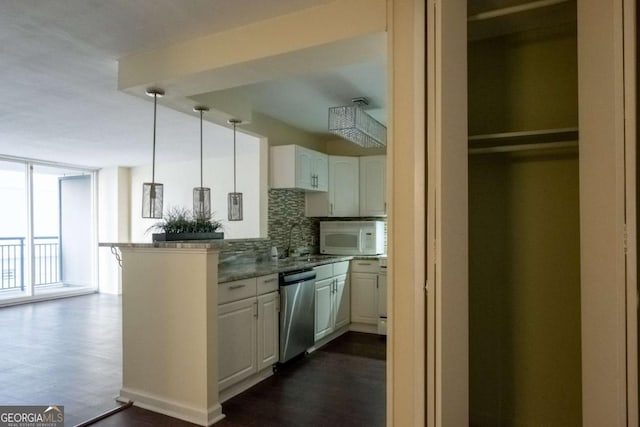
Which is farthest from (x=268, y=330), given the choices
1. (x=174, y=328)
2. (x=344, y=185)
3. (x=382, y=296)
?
(x=344, y=185)

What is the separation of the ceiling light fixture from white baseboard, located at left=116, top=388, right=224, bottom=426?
2520 mm

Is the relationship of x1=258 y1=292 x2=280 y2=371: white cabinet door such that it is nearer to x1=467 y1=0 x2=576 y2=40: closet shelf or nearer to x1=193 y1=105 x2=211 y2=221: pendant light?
x1=193 y1=105 x2=211 y2=221: pendant light

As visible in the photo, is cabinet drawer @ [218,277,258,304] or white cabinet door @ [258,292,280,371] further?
white cabinet door @ [258,292,280,371]

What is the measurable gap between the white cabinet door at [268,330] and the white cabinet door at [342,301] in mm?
1188

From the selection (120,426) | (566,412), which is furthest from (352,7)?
(120,426)

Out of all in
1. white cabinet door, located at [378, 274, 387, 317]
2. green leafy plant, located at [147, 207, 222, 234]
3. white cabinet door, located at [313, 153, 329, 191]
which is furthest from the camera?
white cabinet door, located at [313, 153, 329, 191]

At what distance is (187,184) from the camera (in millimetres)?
7504

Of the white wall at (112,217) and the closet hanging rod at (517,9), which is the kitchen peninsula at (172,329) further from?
the white wall at (112,217)

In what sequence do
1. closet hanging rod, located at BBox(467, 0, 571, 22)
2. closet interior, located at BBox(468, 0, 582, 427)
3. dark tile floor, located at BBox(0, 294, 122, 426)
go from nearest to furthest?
1. closet hanging rod, located at BBox(467, 0, 571, 22)
2. closet interior, located at BBox(468, 0, 582, 427)
3. dark tile floor, located at BBox(0, 294, 122, 426)

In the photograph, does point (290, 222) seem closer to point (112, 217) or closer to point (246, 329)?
→ point (246, 329)

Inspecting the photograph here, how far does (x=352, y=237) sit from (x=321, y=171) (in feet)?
3.06

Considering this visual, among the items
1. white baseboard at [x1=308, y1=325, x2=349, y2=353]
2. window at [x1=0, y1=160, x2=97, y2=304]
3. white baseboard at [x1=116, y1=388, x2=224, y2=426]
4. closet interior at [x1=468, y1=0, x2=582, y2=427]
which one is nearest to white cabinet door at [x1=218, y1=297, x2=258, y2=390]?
white baseboard at [x1=116, y1=388, x2=224, y2=426]

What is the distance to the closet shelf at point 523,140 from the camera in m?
1.87

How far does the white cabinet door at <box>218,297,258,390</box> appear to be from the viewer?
2865 millimetres
